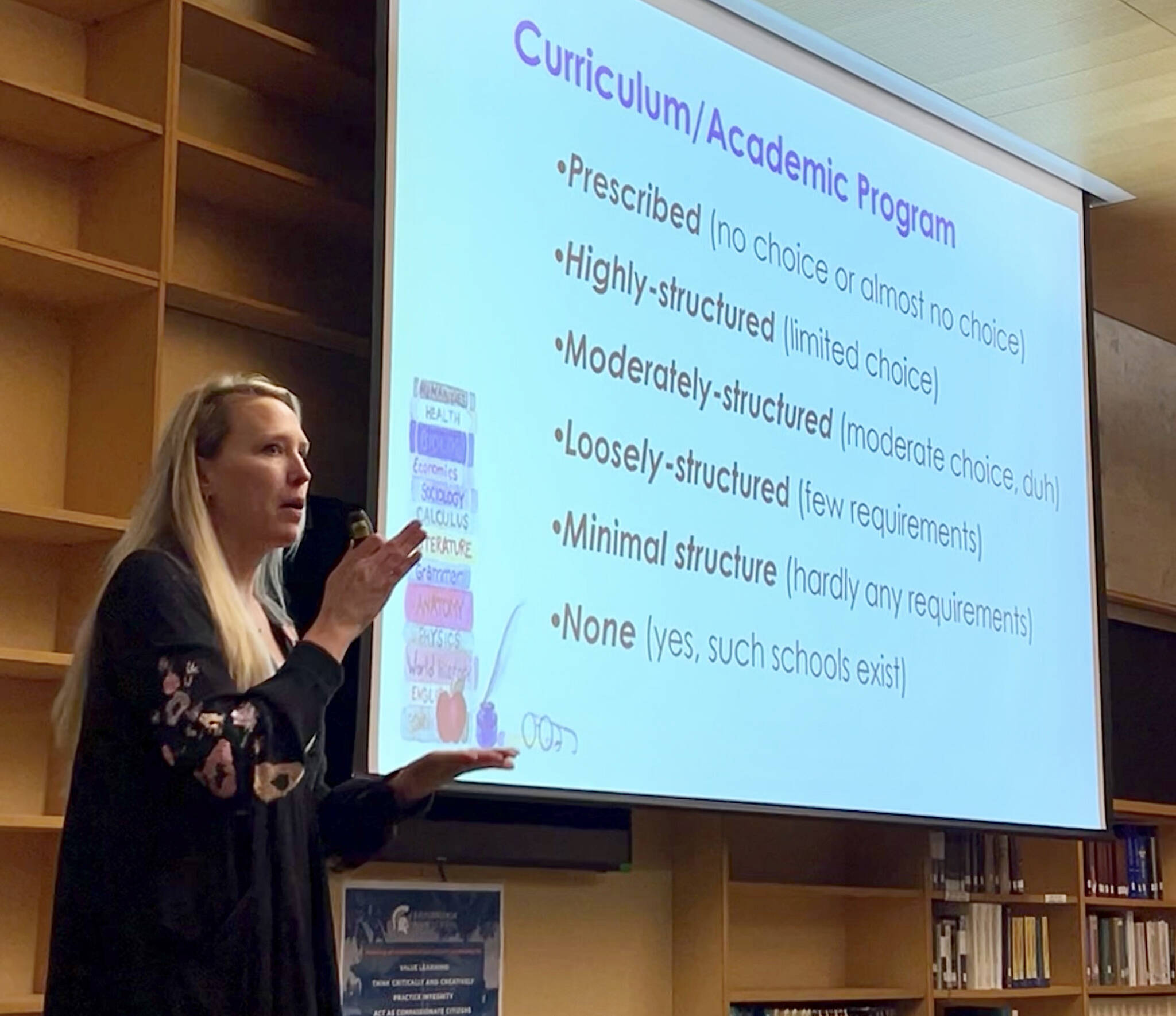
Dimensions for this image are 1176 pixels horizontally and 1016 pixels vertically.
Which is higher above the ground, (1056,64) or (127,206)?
(1056,64)

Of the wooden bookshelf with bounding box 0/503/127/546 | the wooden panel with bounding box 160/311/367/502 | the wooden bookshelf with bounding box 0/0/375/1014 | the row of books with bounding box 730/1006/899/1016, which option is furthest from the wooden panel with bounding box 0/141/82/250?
the row of books with bounding box 730/1006/899/1016

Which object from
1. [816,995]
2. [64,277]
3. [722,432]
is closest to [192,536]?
[64,277]

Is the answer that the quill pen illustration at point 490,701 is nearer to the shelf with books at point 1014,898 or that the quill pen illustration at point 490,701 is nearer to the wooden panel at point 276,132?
the wooden panel at point 276,132

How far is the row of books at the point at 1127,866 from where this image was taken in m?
5.46

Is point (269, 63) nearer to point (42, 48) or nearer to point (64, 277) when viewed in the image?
point (42, 48)

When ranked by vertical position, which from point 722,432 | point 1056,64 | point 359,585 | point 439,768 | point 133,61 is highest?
point 1056,64

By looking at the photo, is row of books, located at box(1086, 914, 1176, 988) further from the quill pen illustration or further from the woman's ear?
the woman's ear

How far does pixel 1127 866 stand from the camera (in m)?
5.68

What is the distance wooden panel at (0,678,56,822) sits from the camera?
9.84 ft

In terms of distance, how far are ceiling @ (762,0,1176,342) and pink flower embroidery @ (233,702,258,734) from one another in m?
3.10

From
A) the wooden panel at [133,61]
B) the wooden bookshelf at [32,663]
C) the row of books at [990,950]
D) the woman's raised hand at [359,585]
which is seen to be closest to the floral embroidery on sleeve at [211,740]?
the woman's raised hand at [359,585]

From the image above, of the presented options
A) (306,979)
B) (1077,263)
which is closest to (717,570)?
(1077,263)

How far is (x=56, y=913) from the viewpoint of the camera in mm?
1542

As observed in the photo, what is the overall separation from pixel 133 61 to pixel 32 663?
114 centimetres
